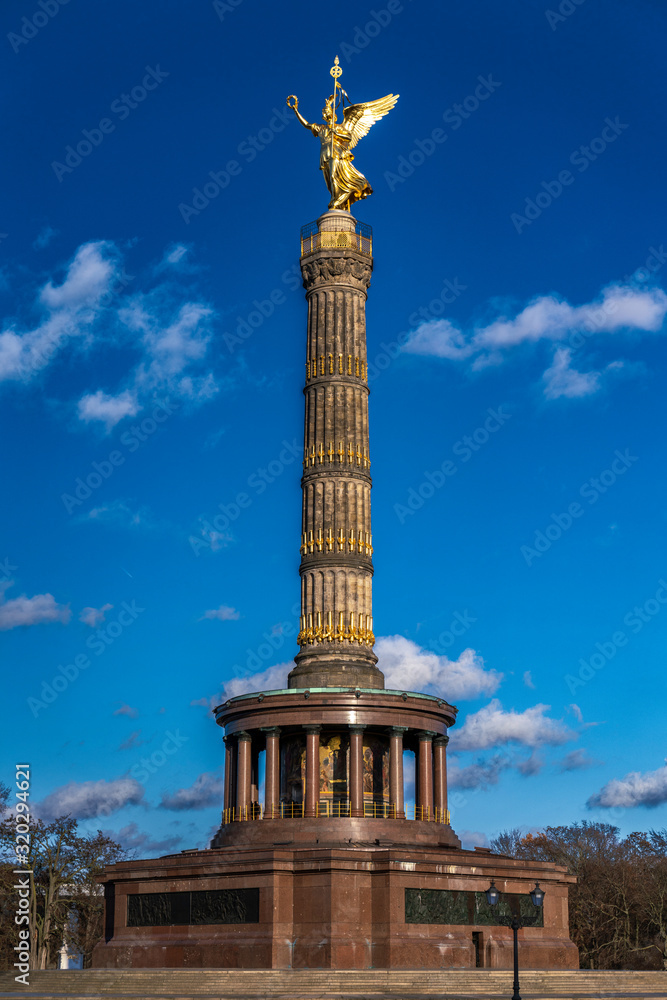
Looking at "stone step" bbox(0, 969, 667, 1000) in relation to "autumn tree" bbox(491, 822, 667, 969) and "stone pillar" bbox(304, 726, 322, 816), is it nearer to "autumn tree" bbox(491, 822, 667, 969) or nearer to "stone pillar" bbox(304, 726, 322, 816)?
"stone pillar" bbox(304, 726, 322, 816)

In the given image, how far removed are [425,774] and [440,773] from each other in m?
1.03

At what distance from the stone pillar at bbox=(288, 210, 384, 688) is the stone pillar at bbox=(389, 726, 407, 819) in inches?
94.4

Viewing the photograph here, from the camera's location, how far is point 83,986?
31234 mm

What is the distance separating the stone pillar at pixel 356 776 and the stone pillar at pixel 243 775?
370 centimetres

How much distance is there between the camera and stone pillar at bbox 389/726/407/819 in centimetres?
3772

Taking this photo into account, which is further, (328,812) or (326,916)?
(328,812)

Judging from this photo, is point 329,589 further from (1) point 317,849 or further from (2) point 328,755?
(1) point 317,849

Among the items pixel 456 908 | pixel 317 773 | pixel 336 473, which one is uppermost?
pixel 336 473

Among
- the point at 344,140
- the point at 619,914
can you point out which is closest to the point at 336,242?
the point at 344,140

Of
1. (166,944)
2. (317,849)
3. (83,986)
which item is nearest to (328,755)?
(317,849)

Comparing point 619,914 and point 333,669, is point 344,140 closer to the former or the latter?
point 333,669

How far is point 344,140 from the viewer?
4647 cm

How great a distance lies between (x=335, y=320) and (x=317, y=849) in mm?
19417

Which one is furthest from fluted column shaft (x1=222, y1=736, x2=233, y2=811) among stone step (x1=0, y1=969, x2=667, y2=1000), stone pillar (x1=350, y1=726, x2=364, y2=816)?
stone step (x1=0, y1=969, x2=667, y2=1000)
